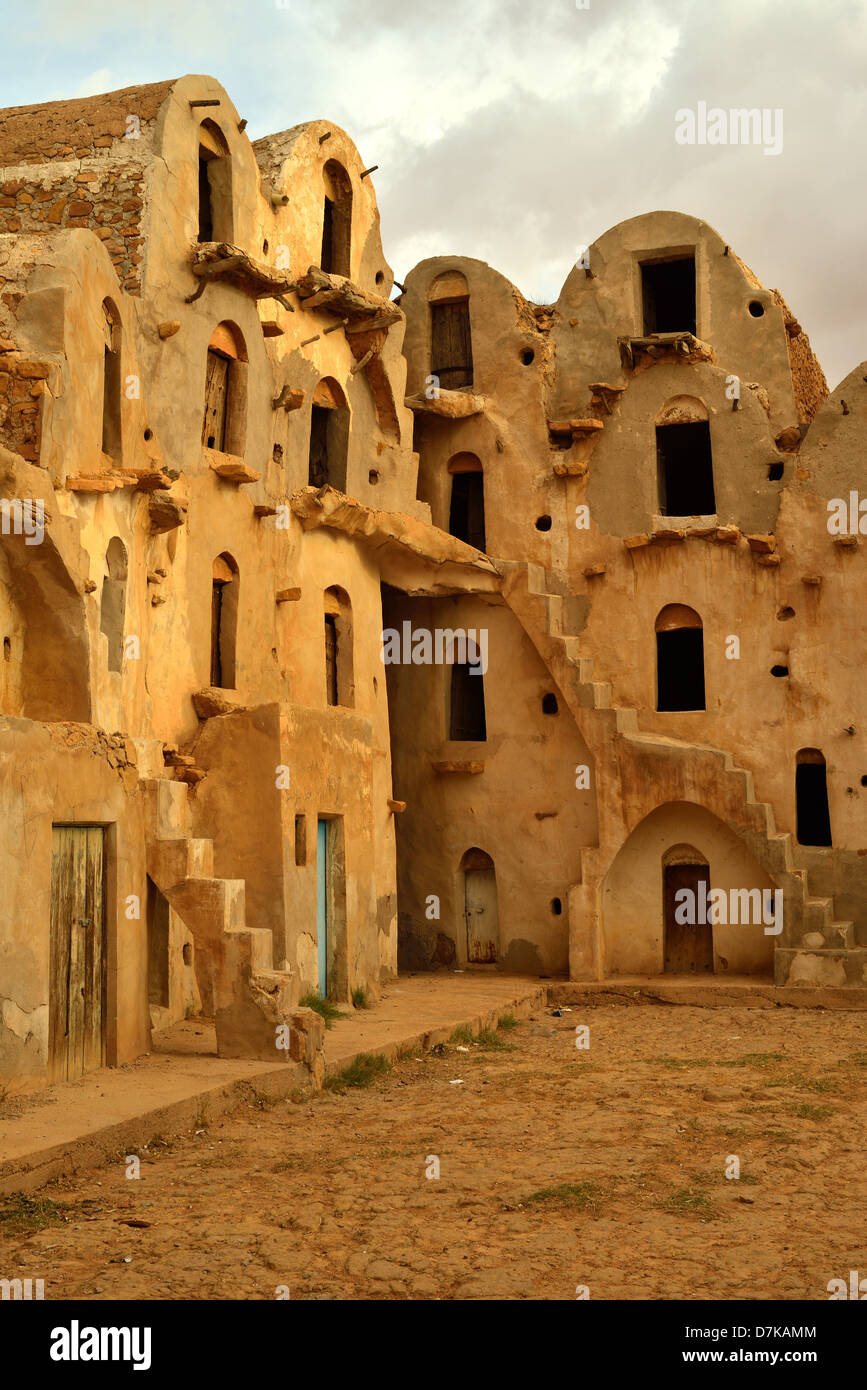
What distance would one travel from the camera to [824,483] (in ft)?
74.6

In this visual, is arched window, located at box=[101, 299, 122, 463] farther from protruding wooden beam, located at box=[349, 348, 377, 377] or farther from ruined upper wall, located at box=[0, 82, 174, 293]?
protruding wooden beam, located at box=[349, 348, 377, 377]

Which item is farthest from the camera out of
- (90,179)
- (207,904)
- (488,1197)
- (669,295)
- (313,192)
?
(669,295)

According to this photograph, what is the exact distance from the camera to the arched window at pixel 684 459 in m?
24.0

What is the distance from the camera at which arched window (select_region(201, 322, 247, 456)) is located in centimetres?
1872

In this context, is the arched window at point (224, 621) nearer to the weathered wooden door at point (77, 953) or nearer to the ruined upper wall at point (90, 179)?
the ruined upper wall at point (90, 179)

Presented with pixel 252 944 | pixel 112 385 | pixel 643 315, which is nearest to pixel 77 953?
pixel 252 944

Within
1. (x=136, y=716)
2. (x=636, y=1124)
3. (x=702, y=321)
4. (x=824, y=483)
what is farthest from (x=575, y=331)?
(x=636, y=1124)

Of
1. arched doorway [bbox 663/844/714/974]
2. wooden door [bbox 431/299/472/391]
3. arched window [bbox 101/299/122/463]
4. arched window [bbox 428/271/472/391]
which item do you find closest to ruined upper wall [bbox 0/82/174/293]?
arched window [bbox 101/299/122/463]

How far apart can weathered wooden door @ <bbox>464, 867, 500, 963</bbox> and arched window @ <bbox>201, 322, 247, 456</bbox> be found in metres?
8.69

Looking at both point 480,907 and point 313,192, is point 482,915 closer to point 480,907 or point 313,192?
point 480,907

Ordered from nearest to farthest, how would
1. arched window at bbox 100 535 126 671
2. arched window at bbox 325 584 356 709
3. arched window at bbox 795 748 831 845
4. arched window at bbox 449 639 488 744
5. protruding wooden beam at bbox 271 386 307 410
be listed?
arched window at bbox 100 535 126 671 < protruding wooden beam at bbox 271 386 307 410 < arched window at bbox 325 584 356 709 < arched window at bbox 795 748 831 845 < arched window at bbox 449 639 488 744

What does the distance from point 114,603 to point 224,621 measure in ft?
12.2

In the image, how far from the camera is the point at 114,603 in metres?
14.9

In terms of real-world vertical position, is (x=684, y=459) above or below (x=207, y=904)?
above
